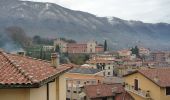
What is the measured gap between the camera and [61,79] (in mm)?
10852

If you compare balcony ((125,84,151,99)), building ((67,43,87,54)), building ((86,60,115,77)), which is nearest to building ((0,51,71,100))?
balcony ((125,84,151,99))

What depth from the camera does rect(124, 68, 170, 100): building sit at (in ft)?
100

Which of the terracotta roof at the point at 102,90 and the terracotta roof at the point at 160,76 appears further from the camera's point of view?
the terracotta roof at the point at 102,90

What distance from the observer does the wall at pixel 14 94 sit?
7220mm

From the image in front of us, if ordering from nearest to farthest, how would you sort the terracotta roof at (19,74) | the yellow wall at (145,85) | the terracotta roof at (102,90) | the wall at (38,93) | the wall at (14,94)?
1. the terracotta roof at (19,74)
2. the wall at (14,94)
3. the wall at (38,93)
4. the yellow wall at (145,85)
5. the terracotta roof at (102,90)

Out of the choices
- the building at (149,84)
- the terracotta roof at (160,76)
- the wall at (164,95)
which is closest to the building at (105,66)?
the building at (149,84)

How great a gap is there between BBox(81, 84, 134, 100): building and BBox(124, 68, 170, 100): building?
4.62ft

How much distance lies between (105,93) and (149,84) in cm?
677

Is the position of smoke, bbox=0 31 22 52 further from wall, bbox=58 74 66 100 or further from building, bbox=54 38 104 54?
wall, bbox=58 74 66 100

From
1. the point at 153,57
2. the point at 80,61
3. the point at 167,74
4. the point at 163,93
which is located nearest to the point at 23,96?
the point at 163,93

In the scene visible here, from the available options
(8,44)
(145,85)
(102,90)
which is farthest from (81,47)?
(145,85)

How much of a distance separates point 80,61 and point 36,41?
60241mm

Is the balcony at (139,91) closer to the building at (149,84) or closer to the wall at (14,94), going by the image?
the building at (149,84)

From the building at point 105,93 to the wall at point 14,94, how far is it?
1156 inches
